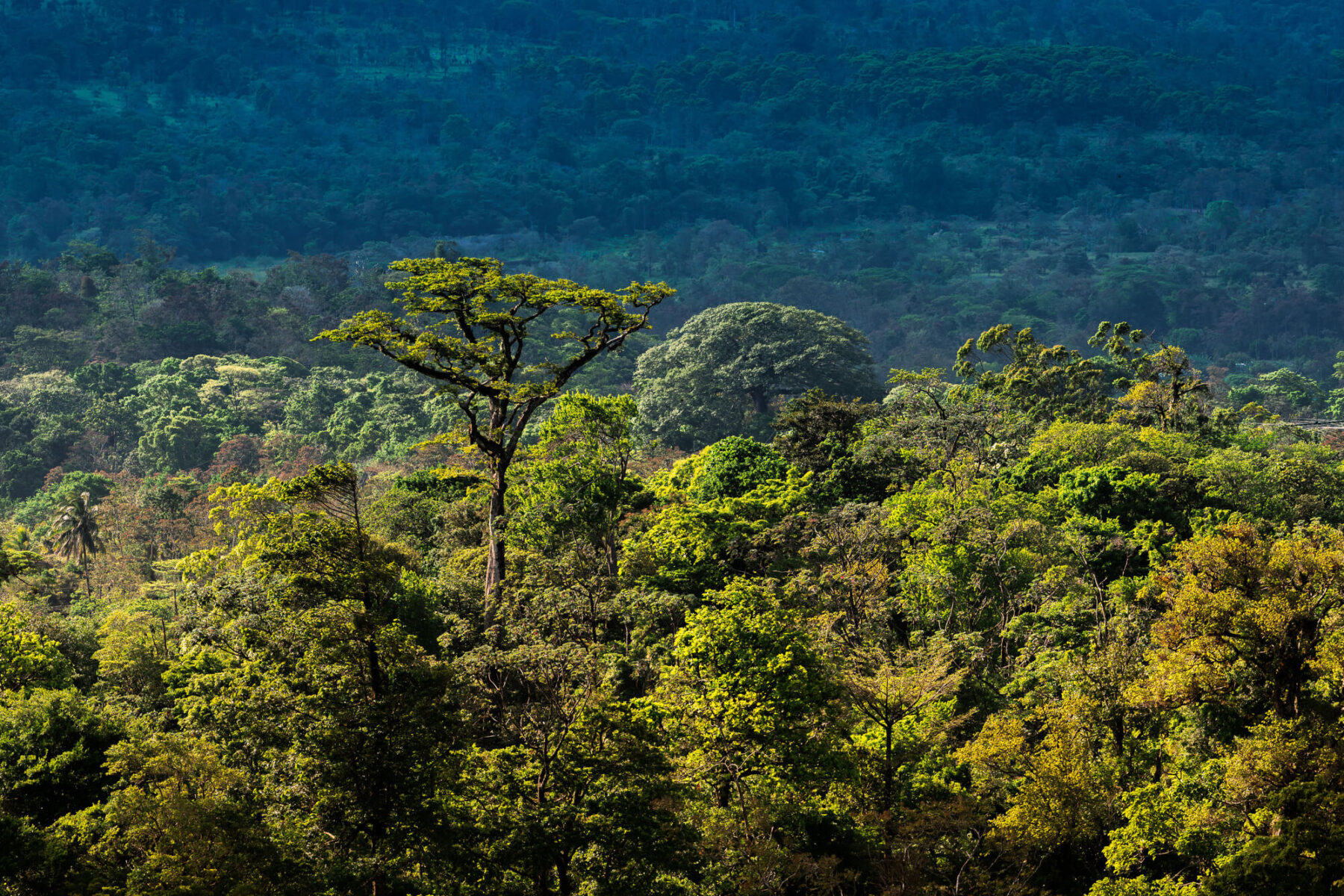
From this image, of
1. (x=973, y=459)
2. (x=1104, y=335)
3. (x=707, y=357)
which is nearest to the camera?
(x=973, y=459)

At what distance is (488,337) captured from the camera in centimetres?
3569

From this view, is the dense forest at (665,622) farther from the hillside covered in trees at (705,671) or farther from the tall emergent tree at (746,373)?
the tall emergent tree at (746,373)

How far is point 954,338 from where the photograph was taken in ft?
466

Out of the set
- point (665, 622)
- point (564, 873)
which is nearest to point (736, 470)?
point (665, 622)

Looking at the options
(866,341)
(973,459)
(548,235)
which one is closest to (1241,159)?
(548,235)

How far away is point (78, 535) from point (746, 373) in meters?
40.0

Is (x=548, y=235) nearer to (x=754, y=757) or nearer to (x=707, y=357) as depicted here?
(x=707, y=357)

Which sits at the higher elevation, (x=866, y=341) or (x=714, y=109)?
(x=714, y=109)

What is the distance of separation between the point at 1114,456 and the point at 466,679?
26.8 m

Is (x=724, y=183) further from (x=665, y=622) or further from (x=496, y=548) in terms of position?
(x=665, y=622)

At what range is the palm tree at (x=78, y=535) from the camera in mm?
48406

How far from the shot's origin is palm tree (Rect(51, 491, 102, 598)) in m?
48.4

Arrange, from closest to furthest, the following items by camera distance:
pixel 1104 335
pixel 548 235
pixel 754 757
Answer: pixel 754 757, pixel 1104 335, pixel 548 235

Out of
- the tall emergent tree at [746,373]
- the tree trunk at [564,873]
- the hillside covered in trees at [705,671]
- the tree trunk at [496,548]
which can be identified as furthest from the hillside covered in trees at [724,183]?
the tree trunk at [564,873]
